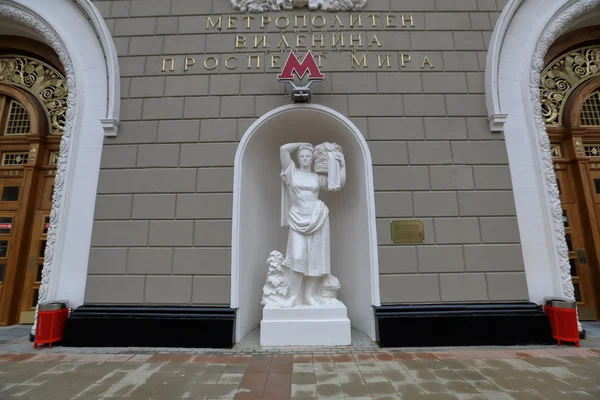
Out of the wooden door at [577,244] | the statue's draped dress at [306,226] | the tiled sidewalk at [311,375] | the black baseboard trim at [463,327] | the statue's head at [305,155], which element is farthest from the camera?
the wooden door at [577,244]

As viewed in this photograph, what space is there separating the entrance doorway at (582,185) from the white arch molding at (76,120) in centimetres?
962

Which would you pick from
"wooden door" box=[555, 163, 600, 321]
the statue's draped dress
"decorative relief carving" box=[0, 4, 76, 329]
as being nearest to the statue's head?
the statue's draped dress

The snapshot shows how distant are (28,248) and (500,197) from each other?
977cm

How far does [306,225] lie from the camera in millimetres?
5207

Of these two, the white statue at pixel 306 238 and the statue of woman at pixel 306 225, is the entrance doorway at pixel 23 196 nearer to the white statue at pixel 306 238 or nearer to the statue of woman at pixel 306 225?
the white statue at pixel 306 238

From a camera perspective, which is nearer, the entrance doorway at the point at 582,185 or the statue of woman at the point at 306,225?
the statue of woman at the point at 306,225

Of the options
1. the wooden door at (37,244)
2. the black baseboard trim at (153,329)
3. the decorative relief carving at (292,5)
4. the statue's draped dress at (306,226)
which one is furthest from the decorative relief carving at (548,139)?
the wooden door at (37,244)

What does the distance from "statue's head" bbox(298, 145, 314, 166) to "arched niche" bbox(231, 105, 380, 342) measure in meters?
0.73

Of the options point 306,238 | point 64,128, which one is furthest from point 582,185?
point 64,128

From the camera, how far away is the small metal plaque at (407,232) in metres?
5.18

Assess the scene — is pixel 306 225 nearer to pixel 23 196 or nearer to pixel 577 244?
pixel 577 244

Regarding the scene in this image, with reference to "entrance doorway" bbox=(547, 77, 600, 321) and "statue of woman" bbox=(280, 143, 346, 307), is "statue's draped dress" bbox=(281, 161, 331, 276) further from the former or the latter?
"entrance doorway" bbox=(547, 77, 600, 321)

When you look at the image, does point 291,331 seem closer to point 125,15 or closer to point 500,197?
point 500,197

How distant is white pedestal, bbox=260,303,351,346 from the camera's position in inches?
190
